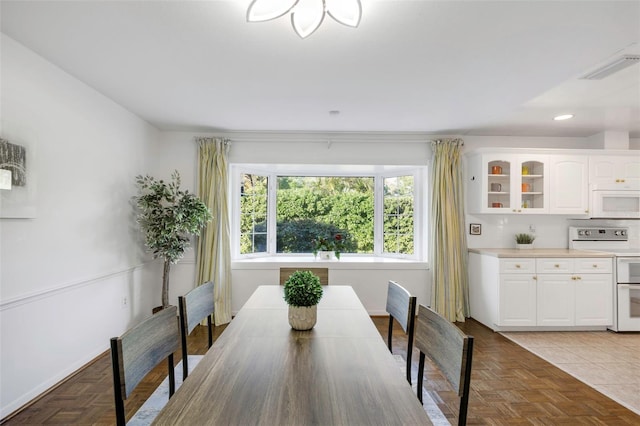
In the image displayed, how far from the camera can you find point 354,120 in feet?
12.6

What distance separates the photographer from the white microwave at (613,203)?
419 cm

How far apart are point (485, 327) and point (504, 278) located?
674 millimetres

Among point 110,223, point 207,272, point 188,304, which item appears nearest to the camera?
point 188,304

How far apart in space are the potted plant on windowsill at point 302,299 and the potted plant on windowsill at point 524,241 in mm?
3663

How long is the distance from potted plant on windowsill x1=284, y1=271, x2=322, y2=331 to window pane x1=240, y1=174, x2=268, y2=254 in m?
3.12

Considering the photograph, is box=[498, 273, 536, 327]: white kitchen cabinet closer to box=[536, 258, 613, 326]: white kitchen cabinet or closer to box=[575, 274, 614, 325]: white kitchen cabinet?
box=[536, 258, 613, 326]: white kitchen cabinet

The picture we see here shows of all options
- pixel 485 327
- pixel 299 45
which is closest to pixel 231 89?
pixel 299 45

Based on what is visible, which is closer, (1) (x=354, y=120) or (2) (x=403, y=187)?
(1) (x=354, y=120)

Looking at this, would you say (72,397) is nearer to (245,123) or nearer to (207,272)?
(207,272)

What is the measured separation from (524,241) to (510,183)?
0.79 meters

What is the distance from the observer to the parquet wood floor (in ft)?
7.24

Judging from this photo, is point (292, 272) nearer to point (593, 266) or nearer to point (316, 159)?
point (316, 159)

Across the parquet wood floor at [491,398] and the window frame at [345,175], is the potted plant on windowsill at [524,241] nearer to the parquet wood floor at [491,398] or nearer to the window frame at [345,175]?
the window frame at [345,175]

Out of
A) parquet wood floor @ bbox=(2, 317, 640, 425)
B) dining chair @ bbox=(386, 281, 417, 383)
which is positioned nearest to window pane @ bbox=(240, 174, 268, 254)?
parquet wood floor @ bbox=(2, 317, 640, 425)
